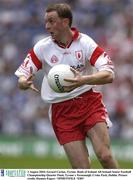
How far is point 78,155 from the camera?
437 inches

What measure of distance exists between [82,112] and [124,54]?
39.0 feet

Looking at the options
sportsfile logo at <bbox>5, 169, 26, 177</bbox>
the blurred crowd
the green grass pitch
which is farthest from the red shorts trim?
the blurred crowd

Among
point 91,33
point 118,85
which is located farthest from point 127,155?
point 91,33

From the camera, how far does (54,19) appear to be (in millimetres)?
11070

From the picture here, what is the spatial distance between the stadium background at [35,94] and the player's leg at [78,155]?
8.02 meters

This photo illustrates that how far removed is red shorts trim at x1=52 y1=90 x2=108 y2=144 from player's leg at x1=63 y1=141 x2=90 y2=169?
0.29 feet

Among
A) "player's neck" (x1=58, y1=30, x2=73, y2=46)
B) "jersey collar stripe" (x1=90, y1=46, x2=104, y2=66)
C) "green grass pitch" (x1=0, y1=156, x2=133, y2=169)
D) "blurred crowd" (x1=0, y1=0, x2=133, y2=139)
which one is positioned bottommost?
"green grass pitch" (x1=0, y1=156, x2=133, y2=169)

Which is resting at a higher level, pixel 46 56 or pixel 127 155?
pixel 46 56

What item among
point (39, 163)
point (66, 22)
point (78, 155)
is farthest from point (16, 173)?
point (39, 163)

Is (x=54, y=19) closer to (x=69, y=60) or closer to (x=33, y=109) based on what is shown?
(x=69, y=60)

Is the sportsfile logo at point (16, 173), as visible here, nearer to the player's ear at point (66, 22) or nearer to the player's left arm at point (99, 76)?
the player's left arm at point (99, 76)

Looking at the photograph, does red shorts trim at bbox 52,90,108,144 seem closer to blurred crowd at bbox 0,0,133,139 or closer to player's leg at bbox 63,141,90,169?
player's leg at bbox 63,141,90,169

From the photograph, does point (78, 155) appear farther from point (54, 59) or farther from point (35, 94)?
point (35, 94)

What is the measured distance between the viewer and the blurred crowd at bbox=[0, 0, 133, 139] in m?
22.4
